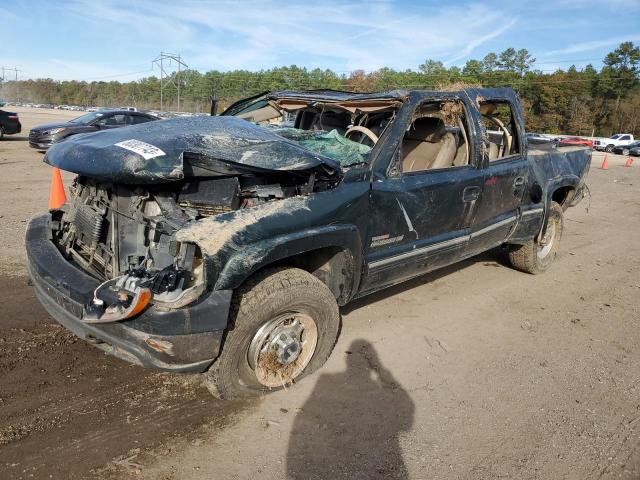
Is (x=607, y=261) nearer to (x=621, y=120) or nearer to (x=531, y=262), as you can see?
(x=531, y=262)

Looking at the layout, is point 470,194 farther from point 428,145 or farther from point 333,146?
point 333,146

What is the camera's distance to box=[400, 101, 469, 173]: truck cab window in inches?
157

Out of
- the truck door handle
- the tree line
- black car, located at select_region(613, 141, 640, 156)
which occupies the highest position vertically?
the tree line

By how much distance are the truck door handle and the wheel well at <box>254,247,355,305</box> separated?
1.32 m

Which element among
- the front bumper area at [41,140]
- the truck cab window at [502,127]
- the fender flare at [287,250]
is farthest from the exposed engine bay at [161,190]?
the front bumper area at [41,140]

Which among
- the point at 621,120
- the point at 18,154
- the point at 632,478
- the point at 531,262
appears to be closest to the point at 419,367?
the point at 632,478

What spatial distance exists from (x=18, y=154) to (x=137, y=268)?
45.3 ft

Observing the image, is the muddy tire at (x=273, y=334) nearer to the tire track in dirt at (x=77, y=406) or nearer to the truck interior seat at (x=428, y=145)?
the tire track in dirt at (x=77, y=406)

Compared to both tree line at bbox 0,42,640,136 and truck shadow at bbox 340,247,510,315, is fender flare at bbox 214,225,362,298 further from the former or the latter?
tree line at bbox 0,42,640,136

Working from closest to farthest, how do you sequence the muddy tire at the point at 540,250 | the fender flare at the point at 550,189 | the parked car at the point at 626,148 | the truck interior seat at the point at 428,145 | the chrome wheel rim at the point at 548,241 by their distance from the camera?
1. the truck interior seat at the point at 428,145
2. the fender flare at the point at 550,189
3. the muddy tire at the point at 540,250
4. the chrome wheel rim at the point at 548,241
5. the parked car at the point at 626,148

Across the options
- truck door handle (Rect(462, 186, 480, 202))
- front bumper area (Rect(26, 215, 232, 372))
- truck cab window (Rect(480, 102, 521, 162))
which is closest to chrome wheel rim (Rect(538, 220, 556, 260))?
truck cab window (Rect(480, 102, 521, 162))

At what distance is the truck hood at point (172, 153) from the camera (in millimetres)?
2643

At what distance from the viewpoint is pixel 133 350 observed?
2453 mm

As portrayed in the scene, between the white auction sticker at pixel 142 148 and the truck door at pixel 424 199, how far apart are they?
1.41 metres
